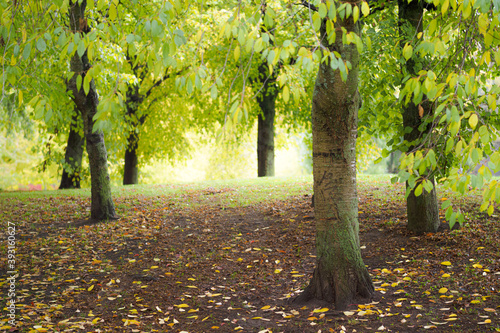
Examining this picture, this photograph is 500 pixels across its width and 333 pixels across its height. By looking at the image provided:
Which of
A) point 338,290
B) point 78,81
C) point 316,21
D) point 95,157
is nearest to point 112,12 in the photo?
point 78,81

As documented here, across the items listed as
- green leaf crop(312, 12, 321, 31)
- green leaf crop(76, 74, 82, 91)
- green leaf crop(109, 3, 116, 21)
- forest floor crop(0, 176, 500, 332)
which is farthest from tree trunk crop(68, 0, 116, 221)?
green leaf crop(312, 12, 321, 31)

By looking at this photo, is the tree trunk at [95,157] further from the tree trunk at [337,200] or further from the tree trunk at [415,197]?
the tree trunk at [415,197]

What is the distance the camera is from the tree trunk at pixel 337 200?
4.16 metres

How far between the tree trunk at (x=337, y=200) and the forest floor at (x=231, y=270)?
231mm

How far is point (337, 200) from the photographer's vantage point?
13.8ft

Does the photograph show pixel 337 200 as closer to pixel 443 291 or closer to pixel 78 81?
pixel 443 291

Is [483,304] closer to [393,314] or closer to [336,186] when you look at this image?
[393,314]

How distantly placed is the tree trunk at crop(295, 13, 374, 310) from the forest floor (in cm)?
23

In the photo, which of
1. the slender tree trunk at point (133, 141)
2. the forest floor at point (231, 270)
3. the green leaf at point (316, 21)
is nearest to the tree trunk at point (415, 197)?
the forest floor at point (231, 270)

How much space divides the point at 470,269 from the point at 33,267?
5.69m

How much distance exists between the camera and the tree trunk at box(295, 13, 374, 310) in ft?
13.6

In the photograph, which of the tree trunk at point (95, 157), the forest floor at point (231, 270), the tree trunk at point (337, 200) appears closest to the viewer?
the forest floor at point (231, 270)

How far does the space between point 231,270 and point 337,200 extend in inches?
85.2

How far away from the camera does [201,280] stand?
211 inches
